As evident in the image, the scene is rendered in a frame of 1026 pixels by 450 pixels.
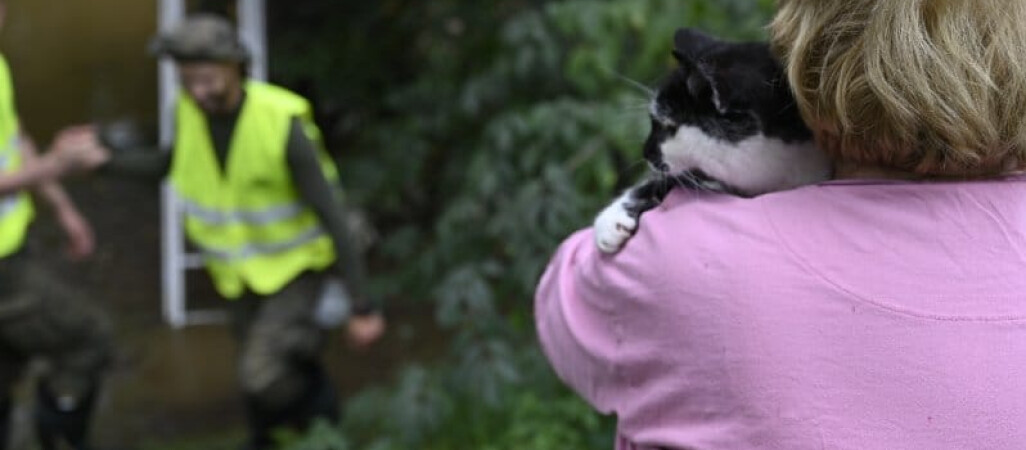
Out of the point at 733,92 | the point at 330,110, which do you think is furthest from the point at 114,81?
the point at 733,92

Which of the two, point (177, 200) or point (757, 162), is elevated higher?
point (757, 162)

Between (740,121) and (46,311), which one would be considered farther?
(46,311)

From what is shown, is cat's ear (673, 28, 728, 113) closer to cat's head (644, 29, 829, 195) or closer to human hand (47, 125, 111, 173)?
cat's head (644, 29, 829, 195)

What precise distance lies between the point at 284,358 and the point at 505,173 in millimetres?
841

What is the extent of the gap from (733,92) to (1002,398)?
0.43 m

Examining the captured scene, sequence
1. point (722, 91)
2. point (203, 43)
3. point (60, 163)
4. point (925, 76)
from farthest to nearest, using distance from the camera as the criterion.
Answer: point (203, 43), point (60, 163), point (722, 91), point (925, 76)

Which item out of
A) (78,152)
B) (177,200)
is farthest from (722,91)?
(177,200)

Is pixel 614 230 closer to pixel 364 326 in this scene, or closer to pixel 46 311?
pixel 364 326

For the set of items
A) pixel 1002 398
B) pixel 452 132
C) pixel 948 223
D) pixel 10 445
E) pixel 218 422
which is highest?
pixel 948 223

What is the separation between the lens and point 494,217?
3.63m

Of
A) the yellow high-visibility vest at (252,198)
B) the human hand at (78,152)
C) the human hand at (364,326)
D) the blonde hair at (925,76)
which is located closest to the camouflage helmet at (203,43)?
the yellow high-visibility vest at (252,198)

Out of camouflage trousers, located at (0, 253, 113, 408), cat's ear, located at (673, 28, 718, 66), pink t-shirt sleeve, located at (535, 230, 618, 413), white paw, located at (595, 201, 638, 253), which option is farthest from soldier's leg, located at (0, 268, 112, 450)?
cat's ear, located at (673, 28, 718, 66)

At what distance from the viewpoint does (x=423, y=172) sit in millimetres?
4562

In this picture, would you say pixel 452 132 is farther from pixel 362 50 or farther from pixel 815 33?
pixel 815 33
